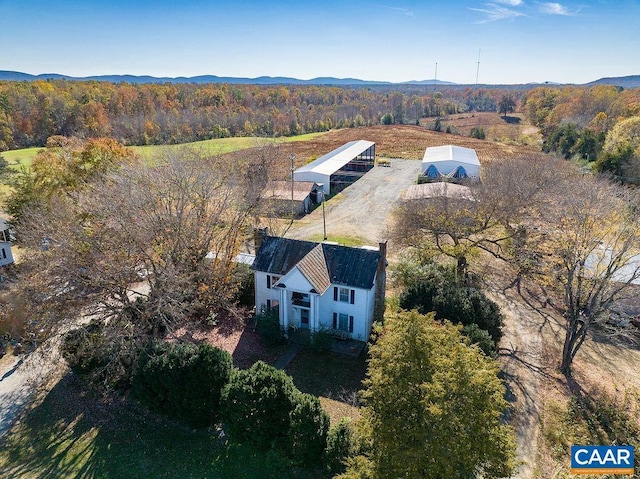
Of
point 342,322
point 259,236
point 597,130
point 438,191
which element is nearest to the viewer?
point 342,322

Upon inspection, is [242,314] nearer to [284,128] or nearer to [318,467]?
[318,467]

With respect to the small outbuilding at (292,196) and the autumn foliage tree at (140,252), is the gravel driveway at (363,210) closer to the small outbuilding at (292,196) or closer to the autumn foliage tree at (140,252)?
the small outbuilding at (292,196)

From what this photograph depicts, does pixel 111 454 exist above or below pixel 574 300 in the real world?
below

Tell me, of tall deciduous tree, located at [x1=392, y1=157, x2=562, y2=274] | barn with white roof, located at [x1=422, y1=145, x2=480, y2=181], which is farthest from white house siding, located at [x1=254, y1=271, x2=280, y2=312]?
barn with white roof, located at [x1=422, y1=145, x2=480, y2=181]

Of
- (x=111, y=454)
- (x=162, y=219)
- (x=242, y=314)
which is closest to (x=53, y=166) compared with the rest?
(x=162, y=219)

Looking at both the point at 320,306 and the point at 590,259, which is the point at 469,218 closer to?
the point at 590,259

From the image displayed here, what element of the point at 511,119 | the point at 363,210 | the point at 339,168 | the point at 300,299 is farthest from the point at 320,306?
the point at 511,119
